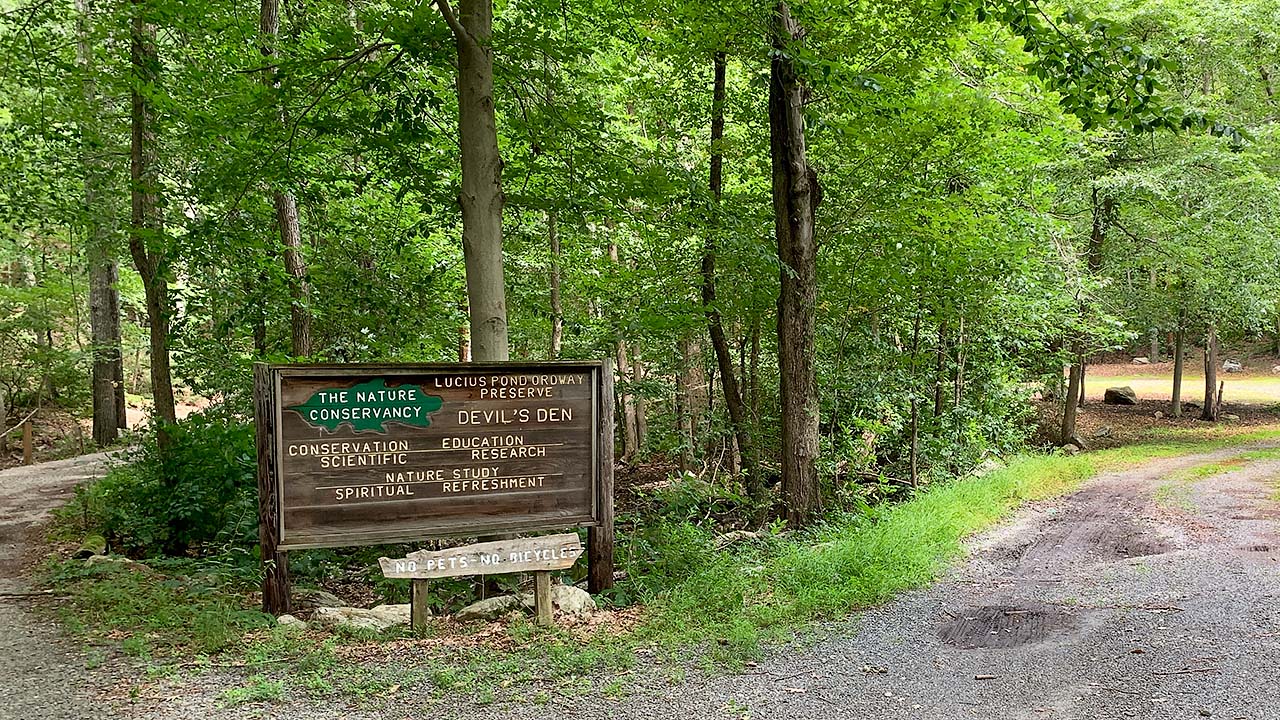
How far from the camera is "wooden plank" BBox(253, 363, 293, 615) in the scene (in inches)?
228

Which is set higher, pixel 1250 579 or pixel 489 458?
pixel 489 458

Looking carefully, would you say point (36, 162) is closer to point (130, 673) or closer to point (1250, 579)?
point (130, 673)

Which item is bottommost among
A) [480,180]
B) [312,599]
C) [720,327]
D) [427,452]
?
[312,599]

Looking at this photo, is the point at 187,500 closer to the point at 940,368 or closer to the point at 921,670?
the point at 921,670

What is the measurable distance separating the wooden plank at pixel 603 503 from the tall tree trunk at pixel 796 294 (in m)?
3.47

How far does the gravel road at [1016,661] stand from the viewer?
14.3 feet

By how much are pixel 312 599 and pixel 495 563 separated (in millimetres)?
1981

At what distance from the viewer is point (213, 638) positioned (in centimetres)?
530

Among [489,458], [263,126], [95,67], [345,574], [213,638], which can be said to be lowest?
[345,574]

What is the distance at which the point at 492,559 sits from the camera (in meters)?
6.07

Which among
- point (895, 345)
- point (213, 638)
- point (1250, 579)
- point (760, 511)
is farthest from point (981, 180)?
point (213, 638)

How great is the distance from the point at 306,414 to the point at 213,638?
1.58 m

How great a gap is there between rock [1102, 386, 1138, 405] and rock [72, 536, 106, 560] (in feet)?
98.6

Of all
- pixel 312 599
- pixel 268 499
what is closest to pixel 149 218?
pixel 312 599
